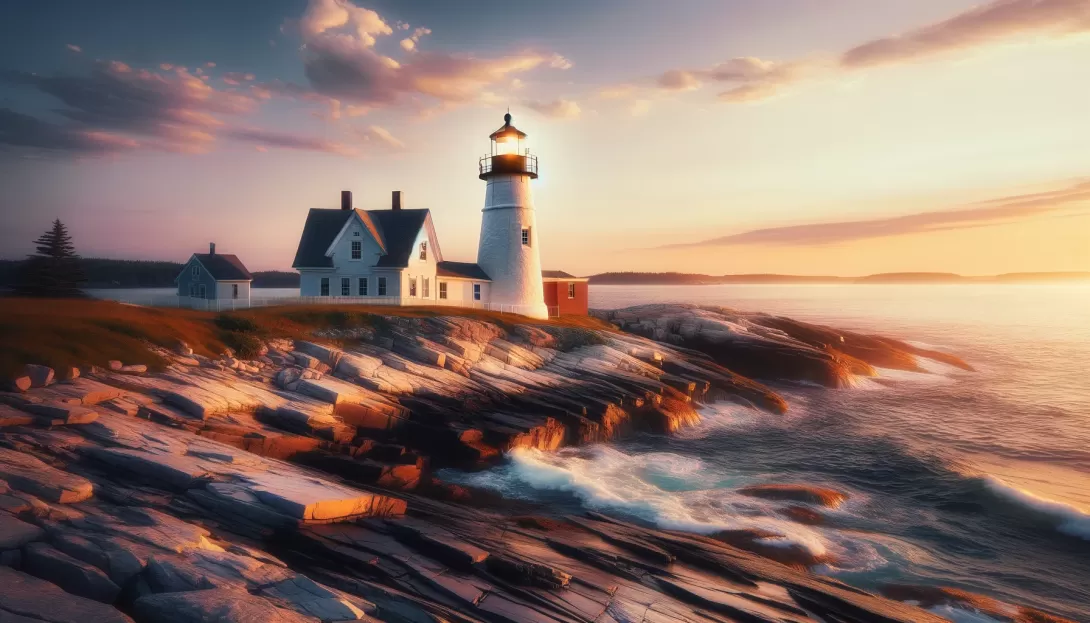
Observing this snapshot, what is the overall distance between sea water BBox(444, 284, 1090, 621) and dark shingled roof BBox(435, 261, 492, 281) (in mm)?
20345

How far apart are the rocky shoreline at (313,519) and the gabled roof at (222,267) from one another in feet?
56.3

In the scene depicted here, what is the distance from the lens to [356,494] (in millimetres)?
11984

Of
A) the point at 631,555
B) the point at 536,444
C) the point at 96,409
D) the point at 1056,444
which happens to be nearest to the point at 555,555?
the point at 631,555

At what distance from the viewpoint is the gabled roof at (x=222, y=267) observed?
1475 inches

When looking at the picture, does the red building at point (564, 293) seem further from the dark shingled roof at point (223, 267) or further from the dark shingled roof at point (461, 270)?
the dark shingled roof at point (223, 267)

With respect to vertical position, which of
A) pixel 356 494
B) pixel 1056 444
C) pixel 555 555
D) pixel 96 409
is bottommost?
pixel 1056 444

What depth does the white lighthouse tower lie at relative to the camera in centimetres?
4191

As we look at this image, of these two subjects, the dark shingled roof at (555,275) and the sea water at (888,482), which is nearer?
the sea water at (888,482)

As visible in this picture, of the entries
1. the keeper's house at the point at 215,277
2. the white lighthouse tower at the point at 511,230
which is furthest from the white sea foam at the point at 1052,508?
the keeper's house at the point at 215,277

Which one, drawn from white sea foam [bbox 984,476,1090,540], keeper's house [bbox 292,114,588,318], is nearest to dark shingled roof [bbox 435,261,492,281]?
keeper's house [bbox 292,114,588,318]

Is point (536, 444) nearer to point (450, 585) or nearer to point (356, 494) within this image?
point (356, 494)

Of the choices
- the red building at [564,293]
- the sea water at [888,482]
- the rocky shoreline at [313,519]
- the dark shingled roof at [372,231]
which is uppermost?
the dark shingled roof at [372,231]

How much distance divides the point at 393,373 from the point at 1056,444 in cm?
3081

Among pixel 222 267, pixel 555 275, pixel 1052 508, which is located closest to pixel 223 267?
pixel 222 267
